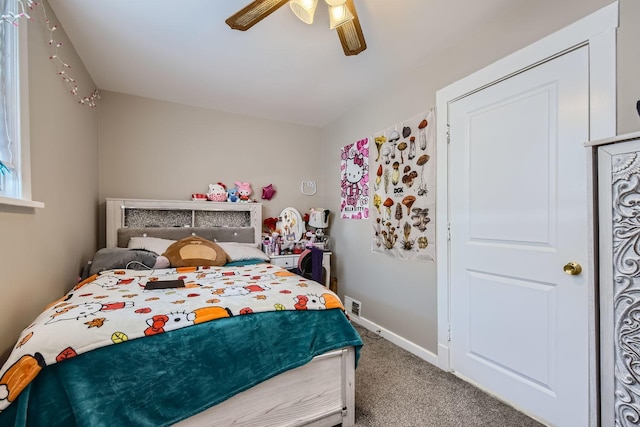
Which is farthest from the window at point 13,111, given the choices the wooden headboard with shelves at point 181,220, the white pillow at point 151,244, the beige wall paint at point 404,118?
the beige wall paint at point 404,118

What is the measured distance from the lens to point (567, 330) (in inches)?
58.2

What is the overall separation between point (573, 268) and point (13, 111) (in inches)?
114

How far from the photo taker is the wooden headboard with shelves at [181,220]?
9.18ft

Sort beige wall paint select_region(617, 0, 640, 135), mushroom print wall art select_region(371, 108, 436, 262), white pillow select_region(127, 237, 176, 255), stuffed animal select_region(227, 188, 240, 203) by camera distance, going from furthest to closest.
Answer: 1. stuffed animal select_region(227, 188, 240, 203)
2. white pillow select_region(127, 237, 176, 255)
3. mushroom print wall art select_region(371, 108, 436, 262)
4. beige wall paint select_region(617, 0, 640, 135)

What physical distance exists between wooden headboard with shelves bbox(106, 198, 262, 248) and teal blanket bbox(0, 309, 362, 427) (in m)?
2.03

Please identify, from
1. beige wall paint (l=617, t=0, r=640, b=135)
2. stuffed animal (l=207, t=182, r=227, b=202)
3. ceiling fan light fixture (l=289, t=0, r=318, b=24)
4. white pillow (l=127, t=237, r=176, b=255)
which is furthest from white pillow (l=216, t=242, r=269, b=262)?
beige wall paint (l=617, t=0, r=640, b=135)

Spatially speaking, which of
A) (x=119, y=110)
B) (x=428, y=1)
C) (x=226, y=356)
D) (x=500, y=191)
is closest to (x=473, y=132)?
(x=500, y=191)

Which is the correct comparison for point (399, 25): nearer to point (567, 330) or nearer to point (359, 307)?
point (567, 330)

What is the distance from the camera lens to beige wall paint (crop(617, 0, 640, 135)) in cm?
125

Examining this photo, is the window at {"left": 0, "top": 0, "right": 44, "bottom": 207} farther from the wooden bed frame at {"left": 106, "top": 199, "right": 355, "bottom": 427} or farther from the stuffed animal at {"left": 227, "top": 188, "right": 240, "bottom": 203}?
the stuffed animal at {"left": 227, "top": 188, "right": 240, "bottom": 203}

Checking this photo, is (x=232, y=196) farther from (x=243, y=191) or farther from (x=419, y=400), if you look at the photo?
(x=419, y=400)

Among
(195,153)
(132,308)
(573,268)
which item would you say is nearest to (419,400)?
(573,268)

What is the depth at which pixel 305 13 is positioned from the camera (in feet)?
5.17

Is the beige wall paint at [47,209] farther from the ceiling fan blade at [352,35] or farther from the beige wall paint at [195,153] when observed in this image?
the ceiling fan blade at [352,35]
